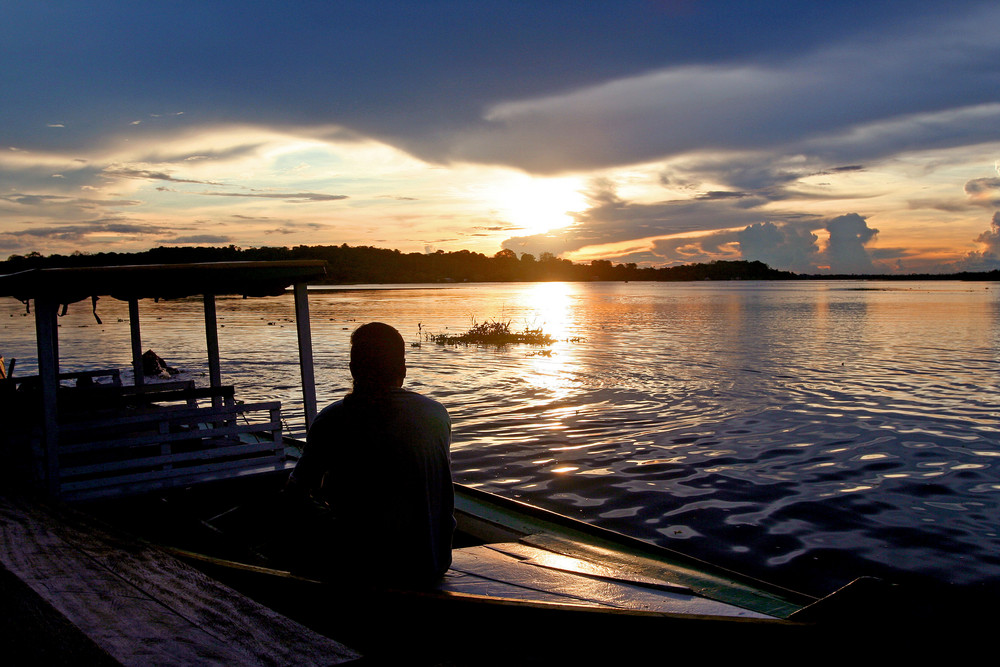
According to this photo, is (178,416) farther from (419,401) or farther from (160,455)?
(419,401)

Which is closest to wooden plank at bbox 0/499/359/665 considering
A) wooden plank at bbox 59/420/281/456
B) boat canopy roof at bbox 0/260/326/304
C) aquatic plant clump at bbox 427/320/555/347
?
wooden plank at bbox 59/420/281/456

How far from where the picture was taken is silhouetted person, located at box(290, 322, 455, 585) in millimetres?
3881

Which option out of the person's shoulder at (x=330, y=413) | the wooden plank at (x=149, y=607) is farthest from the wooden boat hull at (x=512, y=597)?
the person's shoulder at (x=330, y=413)

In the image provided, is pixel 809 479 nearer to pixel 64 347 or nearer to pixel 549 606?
pixel 549 606

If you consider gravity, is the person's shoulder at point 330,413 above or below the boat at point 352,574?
above

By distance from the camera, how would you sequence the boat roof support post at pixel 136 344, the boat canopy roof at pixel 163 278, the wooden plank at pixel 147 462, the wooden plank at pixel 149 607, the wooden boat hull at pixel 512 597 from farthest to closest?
the boat roof support post at pixel 136 344, the wooden plank at pixel 147 462, the boat canopy roof at pixel 163 278, the wooden plank at pixel 149 607, the wooden boat hull at pixel 512 597

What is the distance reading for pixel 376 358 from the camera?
387cm

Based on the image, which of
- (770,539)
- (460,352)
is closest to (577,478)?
(770,539)

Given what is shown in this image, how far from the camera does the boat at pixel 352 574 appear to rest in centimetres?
251

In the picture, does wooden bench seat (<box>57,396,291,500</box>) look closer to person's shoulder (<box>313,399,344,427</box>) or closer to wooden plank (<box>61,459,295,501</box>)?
wooden plank (<box>61,459,295,501</box>)

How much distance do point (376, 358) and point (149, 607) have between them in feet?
6.01

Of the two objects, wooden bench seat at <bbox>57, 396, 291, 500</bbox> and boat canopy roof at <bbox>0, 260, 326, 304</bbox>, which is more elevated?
boat canopy roof at <bbox>0, 260, 326, 304</bbox>

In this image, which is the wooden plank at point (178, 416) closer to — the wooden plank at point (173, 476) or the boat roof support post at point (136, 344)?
the wooden plank at point (173, 476)

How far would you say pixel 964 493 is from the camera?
10195mm
